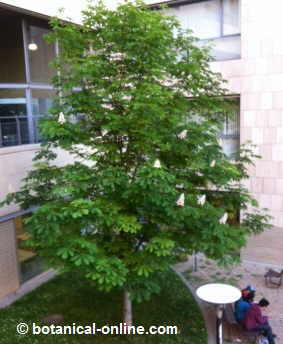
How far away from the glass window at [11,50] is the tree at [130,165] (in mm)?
3233

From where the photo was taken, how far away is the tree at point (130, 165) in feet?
21.5

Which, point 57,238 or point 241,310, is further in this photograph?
point 241,310

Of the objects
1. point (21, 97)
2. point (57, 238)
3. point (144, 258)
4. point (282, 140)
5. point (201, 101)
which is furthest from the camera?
point (282, 140)

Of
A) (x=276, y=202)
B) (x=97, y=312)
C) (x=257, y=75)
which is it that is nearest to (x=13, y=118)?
(x=97, y=312)

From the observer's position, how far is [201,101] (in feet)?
28.2

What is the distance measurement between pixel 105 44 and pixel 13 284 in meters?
7.90

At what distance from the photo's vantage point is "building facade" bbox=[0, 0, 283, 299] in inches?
418

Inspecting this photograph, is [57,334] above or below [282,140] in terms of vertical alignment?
below

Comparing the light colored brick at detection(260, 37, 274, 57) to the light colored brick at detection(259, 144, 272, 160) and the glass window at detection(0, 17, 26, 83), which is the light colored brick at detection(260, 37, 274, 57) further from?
the glass window at detection(0, 17, 26, 83)

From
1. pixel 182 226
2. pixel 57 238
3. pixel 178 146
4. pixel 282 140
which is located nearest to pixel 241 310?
pixel 182 226

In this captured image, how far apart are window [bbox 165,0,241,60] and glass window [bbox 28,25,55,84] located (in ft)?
16.9

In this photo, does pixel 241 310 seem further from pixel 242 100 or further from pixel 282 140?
pixel 242 100

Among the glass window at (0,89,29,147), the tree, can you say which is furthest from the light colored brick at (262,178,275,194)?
the glass window at (0,89,29,147)

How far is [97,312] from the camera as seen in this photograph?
9.87 meters
